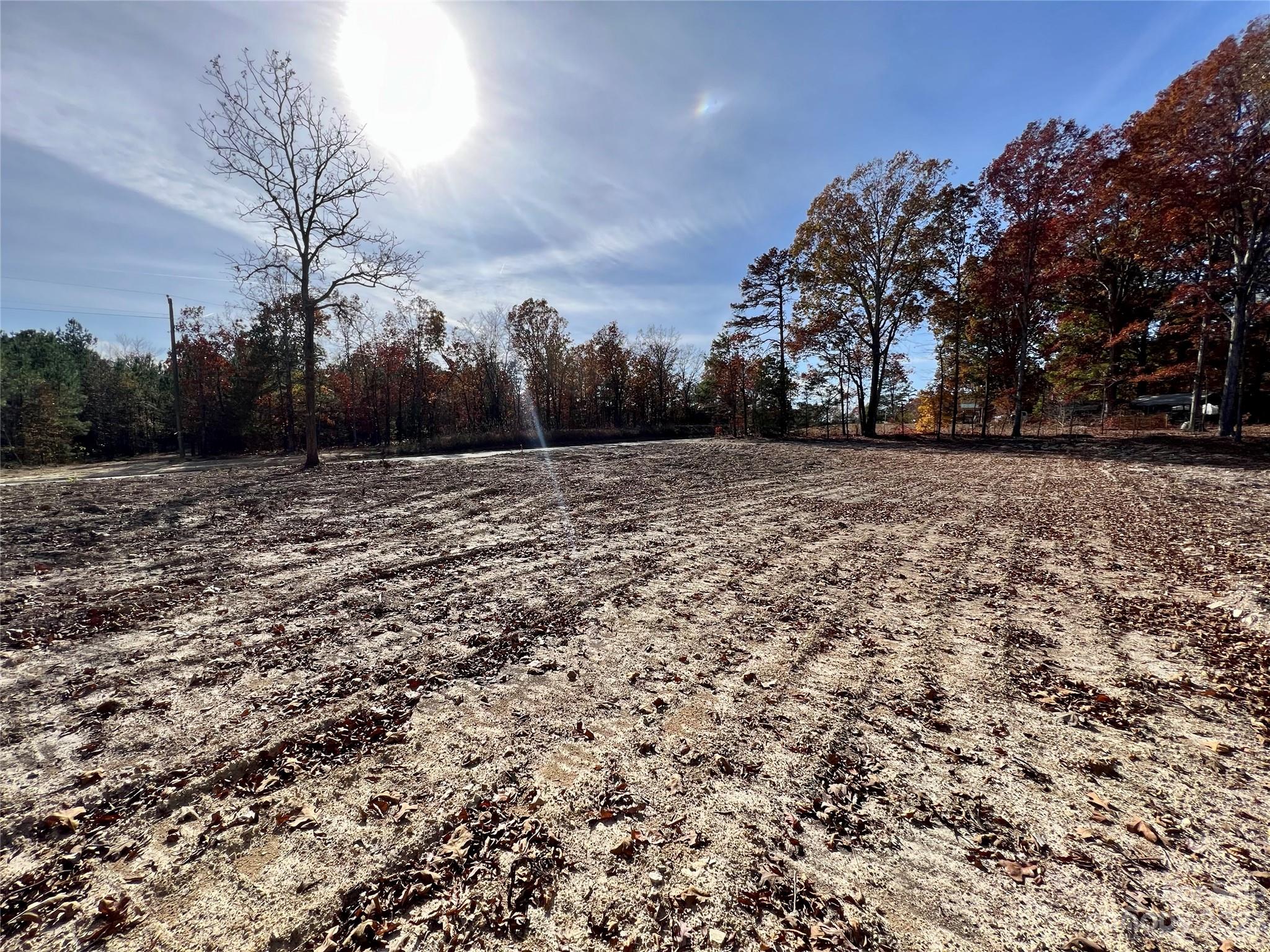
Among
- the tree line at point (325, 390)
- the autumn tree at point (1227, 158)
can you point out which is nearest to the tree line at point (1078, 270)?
the autumn tree at point (1227, 158)

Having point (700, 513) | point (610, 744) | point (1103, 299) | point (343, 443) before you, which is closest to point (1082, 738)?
point (610, 744)

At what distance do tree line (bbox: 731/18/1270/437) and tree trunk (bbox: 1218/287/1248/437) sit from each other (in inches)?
2.6

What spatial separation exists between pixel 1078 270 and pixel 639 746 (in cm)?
2813

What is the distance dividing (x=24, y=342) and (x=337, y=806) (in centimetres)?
6007

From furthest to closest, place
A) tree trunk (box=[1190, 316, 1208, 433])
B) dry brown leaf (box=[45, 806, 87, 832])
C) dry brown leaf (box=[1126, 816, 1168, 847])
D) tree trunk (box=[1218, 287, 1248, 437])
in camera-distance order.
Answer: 1. tree trunk (box=[1190, 316, 1208, 433])
2. tree trunk (box=[1218, 287, 1248, 437])
3. dry brown leaf (box=[45, 806, 87, 832])
4. dry brown leaf (box=[1126, 816, 1168, 847])

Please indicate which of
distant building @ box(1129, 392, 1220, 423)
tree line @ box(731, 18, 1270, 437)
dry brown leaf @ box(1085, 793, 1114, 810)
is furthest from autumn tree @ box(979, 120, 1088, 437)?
dry brown leaf @ box(1085, 793, 1114, 810)

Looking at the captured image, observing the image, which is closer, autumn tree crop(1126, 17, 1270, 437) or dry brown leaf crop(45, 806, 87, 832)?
dry brown leaf crop(45, 806, 87, 832)

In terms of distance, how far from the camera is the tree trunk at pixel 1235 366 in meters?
15.5

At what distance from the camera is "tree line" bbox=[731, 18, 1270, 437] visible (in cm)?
1485

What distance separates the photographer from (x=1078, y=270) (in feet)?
67.7

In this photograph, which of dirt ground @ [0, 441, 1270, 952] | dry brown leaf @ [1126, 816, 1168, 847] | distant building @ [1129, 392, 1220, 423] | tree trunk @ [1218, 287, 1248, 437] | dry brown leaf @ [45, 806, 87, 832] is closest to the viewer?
dirt ground @ [0, 441, 1270, 952]

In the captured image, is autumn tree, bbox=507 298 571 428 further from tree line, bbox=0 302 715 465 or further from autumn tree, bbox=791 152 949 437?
autumn tree, bbox=791 152 949 437

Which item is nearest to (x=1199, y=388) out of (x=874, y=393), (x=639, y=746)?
(x=874, y=393)

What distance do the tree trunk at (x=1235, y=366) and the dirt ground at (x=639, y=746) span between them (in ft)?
48.3
